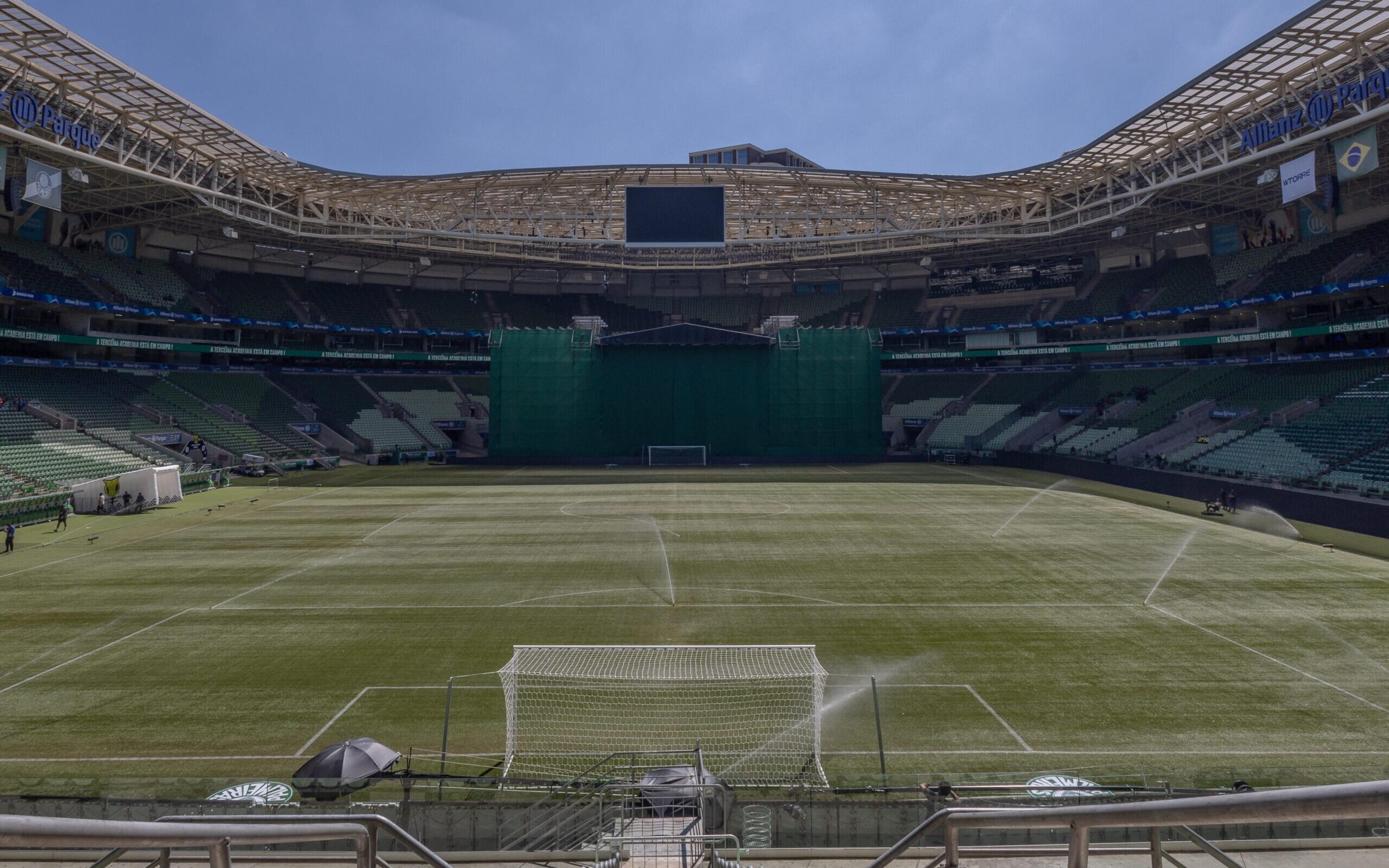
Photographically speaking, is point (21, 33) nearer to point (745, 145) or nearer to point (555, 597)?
point (555, 597)

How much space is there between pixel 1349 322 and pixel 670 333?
41.1m

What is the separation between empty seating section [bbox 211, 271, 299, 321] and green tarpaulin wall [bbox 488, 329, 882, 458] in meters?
18.7

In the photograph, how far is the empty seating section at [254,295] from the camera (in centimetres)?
5869

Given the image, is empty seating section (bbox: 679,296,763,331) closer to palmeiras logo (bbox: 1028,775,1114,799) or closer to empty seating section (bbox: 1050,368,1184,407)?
empty seating section (bbox: 1050,368,1184,407)

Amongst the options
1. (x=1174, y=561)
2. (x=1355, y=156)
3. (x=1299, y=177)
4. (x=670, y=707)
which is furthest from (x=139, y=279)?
(x=1355, y=156)

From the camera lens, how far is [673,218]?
50969mm

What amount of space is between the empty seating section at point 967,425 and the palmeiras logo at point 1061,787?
1985 inches

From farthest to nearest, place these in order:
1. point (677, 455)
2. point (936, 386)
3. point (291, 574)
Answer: point (936, 386), point (677, 455), point (291, 574)

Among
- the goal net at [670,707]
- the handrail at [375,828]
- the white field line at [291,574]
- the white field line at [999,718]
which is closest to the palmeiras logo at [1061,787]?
the white field line at [999,718]

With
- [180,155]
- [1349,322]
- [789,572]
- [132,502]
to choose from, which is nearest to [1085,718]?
[789,572]

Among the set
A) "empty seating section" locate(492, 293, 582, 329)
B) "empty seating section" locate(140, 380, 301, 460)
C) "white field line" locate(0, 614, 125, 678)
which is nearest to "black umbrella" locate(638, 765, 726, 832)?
"white field line" locate(0, 614, 125, 678)

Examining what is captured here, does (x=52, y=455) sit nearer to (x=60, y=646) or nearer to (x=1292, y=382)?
(x=60, y=646)

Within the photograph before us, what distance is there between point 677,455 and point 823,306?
75.7 feet

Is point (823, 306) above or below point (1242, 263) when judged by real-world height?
above
